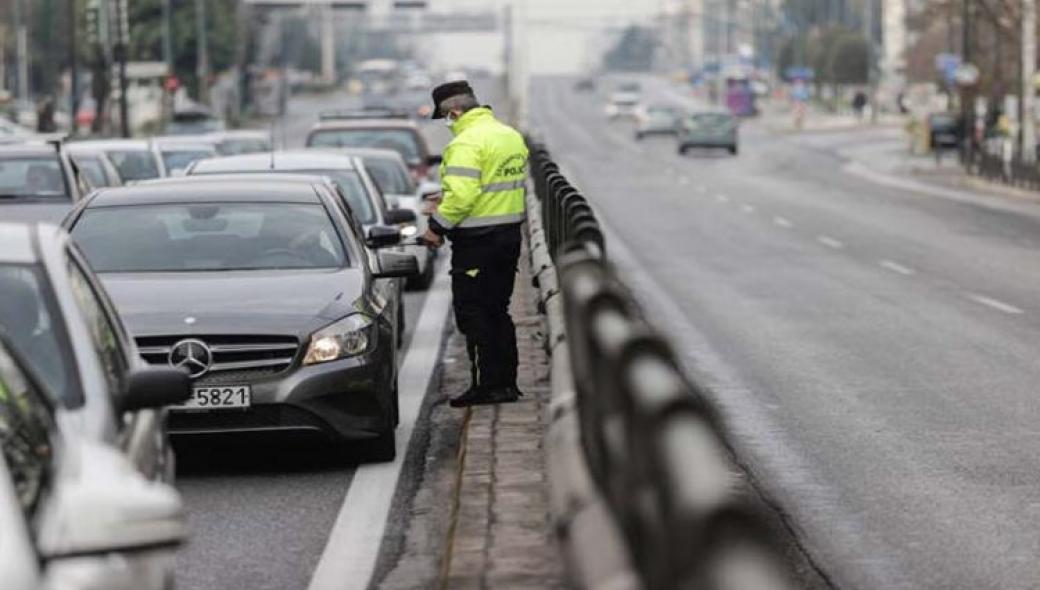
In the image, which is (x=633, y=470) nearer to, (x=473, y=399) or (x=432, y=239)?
(x=473, y=399)

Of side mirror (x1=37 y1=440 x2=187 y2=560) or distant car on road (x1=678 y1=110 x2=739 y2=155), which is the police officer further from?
distant car on road (x1=678 y1=110 x2=739 y2=155)

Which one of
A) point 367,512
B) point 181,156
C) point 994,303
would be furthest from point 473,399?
point 181,156

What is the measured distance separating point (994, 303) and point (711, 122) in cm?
6626

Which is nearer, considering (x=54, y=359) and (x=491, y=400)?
(x=54, y=359)

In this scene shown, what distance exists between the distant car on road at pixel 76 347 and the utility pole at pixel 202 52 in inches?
4618

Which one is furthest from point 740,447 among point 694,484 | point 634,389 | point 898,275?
point 898,275

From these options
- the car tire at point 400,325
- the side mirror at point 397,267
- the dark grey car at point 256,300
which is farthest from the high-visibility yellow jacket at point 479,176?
the car tire at point 400,325

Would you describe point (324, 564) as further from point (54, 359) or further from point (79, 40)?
point (79, 40)

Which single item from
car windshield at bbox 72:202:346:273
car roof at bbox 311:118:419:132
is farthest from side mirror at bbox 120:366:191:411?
car roof at bbox 311:118:419:132

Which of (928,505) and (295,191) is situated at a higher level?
(295,191)

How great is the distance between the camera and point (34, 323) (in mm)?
7809

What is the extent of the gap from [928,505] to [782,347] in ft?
26.4

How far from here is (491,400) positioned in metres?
14.1

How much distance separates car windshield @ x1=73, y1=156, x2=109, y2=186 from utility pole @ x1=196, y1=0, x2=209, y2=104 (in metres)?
94.9
